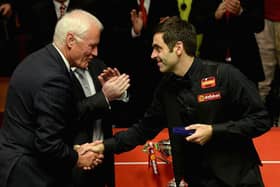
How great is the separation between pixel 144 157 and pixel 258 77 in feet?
5.03

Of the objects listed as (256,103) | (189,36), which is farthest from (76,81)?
(256,103)

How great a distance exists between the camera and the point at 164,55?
2.70 m

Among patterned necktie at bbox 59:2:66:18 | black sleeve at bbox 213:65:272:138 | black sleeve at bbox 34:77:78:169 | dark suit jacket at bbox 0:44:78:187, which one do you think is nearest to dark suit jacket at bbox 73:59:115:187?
dark suit jacket at bbox 0:44:78:187

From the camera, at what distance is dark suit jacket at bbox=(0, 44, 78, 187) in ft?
7.92

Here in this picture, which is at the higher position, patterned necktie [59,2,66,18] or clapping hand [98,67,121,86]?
patterned necktie [59,2,66,18]

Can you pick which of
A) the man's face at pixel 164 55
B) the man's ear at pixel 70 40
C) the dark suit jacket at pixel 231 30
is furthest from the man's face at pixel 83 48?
the dark suit jacket at pixel 231 30

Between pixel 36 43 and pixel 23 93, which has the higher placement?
pixel 23 93

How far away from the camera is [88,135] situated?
2916mm

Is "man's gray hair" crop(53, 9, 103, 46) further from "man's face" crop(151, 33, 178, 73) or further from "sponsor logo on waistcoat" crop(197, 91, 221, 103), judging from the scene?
"sponsor logo on waistcoat" crop(197, 91, 221, 103)

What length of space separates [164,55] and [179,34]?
0.42 feet

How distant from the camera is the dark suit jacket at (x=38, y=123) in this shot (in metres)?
2.41

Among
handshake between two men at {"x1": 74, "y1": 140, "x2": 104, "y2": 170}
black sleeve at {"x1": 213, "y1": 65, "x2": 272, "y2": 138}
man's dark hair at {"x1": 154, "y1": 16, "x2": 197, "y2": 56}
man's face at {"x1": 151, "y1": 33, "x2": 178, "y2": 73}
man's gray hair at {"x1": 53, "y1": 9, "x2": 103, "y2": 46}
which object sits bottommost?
Answer: handshake between two men at {"x1": 74, "y1": 140, "x2": 104, "y2": 170}

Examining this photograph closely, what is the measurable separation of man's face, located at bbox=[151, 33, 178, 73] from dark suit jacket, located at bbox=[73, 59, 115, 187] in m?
0.37

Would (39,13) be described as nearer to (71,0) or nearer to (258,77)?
(71,0)
